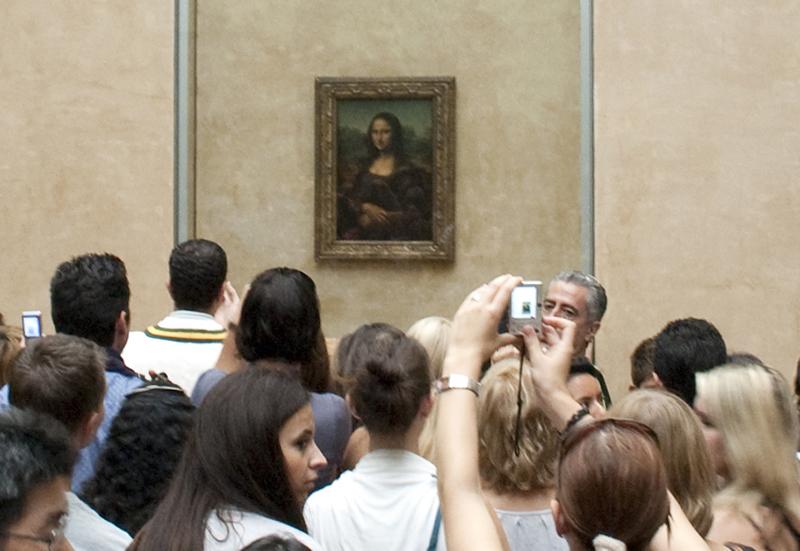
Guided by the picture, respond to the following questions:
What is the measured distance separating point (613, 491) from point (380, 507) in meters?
1.57

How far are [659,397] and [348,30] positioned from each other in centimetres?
956

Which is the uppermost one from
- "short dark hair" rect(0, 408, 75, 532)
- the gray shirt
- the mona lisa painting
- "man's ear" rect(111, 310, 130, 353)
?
the mona lisa painting

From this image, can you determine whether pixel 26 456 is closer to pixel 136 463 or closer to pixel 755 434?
pixel 136 463

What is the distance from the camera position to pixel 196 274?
6922 mm

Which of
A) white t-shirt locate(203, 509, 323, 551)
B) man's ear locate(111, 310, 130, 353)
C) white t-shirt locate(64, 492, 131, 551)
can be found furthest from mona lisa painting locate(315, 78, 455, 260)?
white t-shirt locate(203, 509, 323, 551)

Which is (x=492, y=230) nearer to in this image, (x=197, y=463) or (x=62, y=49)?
(x=62, y=49)

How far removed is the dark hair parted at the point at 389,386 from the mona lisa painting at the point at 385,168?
28.1ft

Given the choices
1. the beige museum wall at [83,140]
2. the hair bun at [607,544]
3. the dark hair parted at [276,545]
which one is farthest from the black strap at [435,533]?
the beige museum wall at [83,140]

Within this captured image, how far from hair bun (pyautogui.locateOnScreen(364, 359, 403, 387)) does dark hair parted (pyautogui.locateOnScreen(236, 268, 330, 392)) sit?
2.35ft

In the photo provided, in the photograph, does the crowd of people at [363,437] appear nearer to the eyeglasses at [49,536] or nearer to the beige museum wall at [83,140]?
the eyeglasses at [49,536]

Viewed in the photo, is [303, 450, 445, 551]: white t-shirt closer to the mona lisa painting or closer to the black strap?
the black strap

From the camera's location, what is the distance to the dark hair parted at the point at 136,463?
4277 mm

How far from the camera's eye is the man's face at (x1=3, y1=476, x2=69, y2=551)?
113 inches

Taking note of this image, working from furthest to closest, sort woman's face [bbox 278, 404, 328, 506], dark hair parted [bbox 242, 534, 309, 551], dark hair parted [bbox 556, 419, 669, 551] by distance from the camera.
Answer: woman's face [bbox 278, 404, 328, 506], dark hair parted [bbox 556, 419, 669, 551], dark hair parted [bbox 242, 534, 309, 551]
